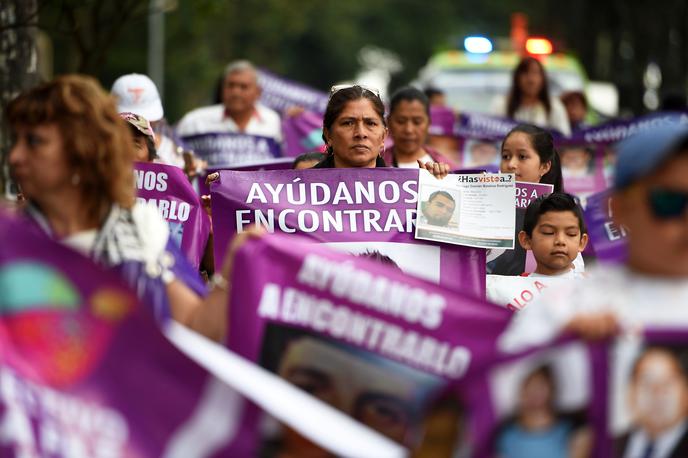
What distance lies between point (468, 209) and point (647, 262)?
3533 mm

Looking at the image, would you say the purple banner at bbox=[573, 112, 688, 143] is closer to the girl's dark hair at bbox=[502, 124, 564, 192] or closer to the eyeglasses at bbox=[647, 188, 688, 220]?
the girl's dark hair at bbox=[502, 124, 564, 192]

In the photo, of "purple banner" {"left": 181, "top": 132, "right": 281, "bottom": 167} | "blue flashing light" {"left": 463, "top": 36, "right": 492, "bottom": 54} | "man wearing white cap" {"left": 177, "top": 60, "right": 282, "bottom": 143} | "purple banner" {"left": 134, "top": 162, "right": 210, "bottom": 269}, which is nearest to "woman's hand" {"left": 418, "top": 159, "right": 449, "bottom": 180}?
"purple banner" {"left": 134, "top": 162, "right": 210, "bottom": 269}

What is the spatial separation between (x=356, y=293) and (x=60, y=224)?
962mm

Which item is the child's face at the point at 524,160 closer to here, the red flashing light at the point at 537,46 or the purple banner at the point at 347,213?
the purple banner at the point at 347,213

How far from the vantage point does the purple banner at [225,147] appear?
13.6m

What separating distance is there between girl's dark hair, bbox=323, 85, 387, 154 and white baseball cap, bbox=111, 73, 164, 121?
178cm

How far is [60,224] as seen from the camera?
5246 mm

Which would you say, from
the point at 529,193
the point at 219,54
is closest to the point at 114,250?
the point at 529,193

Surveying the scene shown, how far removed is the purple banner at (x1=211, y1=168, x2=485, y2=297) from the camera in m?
7.58

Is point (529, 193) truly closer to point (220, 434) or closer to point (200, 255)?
point (200, 255)

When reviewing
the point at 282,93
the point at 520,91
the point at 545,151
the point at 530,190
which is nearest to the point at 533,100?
the point at 520,91

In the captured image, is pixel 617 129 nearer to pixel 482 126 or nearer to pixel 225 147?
pixel 482 126

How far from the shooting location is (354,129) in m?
8.47

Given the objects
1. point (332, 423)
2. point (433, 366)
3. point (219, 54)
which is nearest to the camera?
point (332, 423)
